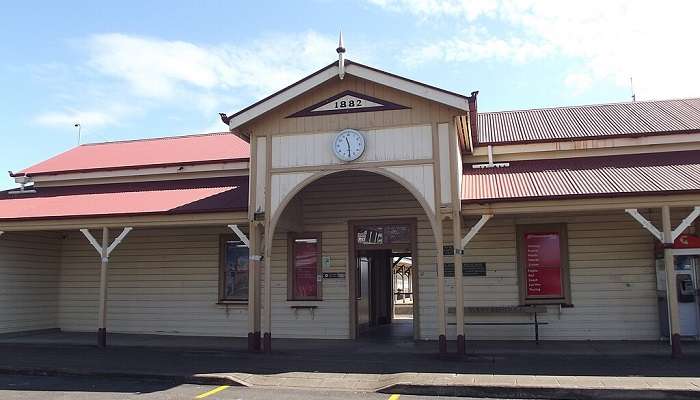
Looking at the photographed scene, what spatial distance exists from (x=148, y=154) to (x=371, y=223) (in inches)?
290

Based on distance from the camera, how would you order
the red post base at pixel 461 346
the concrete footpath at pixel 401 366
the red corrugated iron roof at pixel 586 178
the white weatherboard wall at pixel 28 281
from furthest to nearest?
the white weatherboard wall at pixel 28 281 → the red corrugated iron roof at pixel 586 178 → the red post base at pixel 461 346 → the concrete footpath at pixel 401 366

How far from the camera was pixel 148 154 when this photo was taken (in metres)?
17.7

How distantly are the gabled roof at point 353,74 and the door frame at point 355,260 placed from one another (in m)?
Result: 3.44

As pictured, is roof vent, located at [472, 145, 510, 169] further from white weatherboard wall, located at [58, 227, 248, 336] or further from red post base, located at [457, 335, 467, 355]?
white weatherboard wall, located at [58, 227, 248, 336]

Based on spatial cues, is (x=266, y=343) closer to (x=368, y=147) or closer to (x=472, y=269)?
(x=368, y=147)

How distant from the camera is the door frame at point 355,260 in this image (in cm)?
1366

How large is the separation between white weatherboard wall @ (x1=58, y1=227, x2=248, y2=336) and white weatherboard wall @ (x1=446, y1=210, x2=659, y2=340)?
5.93m

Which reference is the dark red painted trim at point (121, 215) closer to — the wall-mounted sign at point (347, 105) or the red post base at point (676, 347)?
the wall-mounted sign at point (347, 105)

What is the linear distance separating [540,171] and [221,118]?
6858 millimetres

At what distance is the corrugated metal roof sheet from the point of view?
1430cm

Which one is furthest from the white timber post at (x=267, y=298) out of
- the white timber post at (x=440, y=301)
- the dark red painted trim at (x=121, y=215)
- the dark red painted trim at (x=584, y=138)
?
the dark red painted trim at (x=584, y=138)

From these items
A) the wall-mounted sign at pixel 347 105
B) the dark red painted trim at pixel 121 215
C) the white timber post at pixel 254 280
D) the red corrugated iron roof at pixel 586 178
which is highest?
the wall-mounted sign at pixel 347 105

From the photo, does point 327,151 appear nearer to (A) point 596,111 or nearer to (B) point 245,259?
(B) point 245,259

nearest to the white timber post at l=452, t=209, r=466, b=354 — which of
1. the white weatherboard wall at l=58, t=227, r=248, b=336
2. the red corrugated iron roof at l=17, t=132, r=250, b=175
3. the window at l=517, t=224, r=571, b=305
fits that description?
the window at l=517, t=224, r=571, b=305
